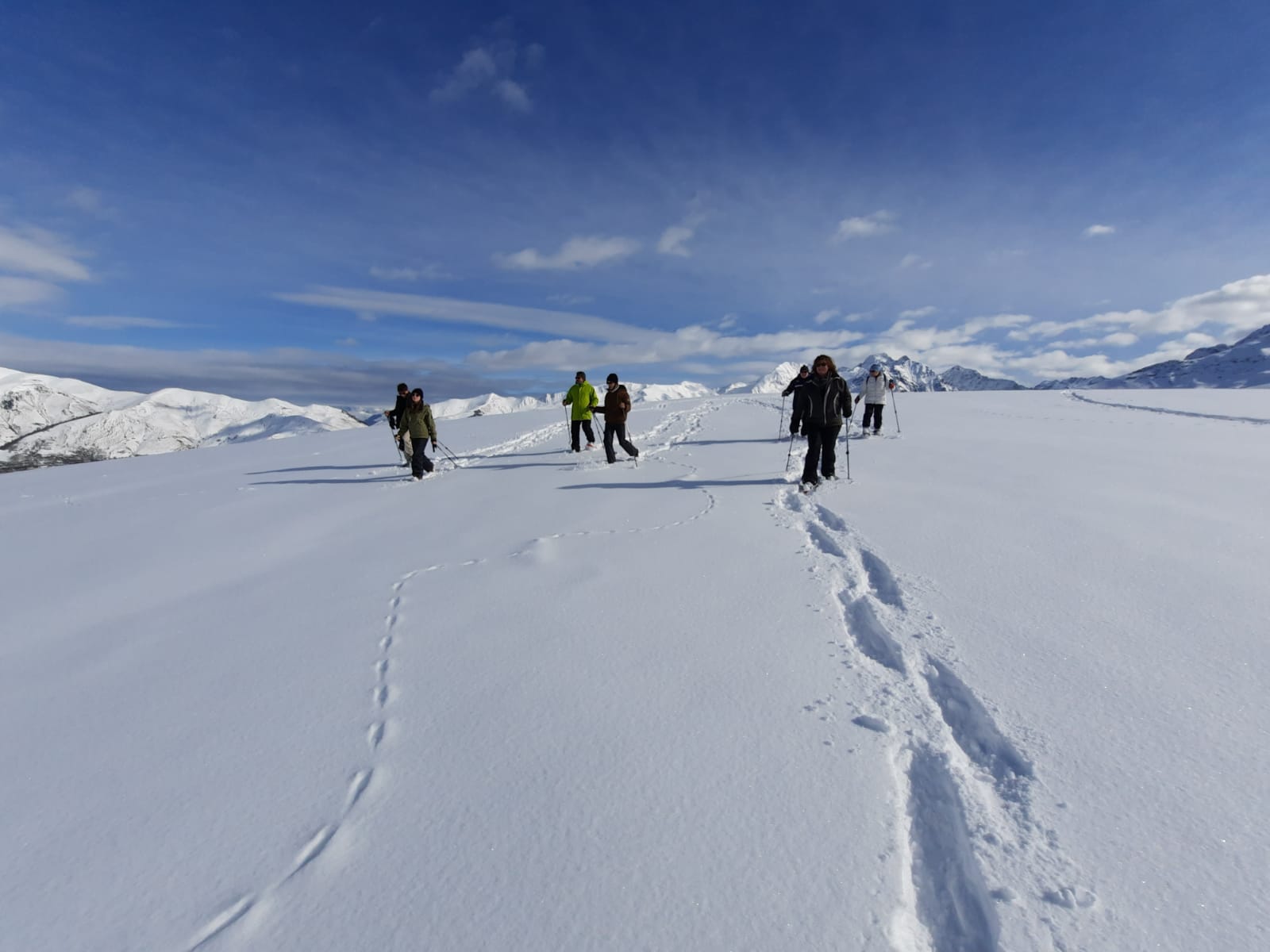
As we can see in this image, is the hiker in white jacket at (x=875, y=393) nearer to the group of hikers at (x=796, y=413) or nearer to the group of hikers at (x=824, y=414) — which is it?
the group of hikers at (x=796, y=413)

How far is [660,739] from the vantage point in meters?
2.95

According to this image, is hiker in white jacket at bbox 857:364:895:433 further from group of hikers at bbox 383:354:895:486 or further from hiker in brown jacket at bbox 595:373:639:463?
hiker in brown jacket at bbox 595:373:639:463

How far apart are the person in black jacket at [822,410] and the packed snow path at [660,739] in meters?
1.90

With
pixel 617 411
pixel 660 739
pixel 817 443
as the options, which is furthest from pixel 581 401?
pixel 660 739

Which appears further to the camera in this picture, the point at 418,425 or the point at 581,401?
the point at 581,401

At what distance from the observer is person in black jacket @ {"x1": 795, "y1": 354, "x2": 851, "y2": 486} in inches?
335

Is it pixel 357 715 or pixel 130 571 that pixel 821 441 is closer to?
pixel 357 715

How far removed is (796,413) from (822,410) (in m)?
3.43

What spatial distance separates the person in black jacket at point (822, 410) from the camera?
27.9 ft

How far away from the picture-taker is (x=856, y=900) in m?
2.03

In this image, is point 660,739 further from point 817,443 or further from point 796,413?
point 796,413

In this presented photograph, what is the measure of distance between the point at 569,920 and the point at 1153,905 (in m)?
2.06

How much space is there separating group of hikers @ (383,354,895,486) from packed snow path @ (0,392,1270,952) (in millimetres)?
2105

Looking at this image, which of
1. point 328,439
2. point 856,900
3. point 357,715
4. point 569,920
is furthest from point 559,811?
point 328,439
